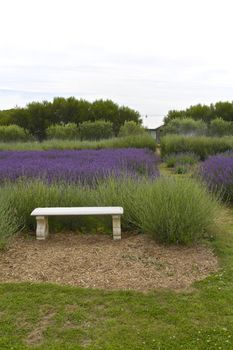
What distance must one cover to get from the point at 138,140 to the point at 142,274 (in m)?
15.1

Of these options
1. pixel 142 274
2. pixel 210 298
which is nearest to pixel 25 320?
pixel 142 274

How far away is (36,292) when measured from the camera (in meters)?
3.62

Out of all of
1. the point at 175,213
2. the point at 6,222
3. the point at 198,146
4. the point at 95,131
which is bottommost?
the point at 6,222

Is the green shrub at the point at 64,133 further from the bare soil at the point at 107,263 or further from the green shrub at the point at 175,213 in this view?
the bare soil at the point at 107,263

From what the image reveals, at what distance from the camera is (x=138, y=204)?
5215 millimetres

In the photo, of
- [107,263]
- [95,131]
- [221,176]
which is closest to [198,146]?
[221,176]

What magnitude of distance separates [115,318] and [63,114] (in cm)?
3252

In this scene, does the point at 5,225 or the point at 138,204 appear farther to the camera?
the point at 138,204

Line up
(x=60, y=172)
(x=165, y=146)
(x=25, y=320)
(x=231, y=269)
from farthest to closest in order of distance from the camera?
1. (x=165, y=146)
2. (x=60, y=172)
3. (x=231, y=269)
4. (x=25, y=320)

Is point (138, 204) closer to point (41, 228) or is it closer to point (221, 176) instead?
point (41, 228)

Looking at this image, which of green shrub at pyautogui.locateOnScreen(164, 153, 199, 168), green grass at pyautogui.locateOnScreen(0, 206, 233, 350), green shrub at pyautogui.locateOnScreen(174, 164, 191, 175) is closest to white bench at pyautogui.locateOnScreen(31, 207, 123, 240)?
green grass at pyautogui.locateOnScreen(0, 206, 233, 350)

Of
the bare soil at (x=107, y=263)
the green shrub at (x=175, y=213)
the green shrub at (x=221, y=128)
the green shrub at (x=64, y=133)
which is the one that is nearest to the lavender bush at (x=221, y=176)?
the green shrub at (x=175, y=213)

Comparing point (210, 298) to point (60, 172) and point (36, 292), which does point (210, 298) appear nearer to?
point (36, 292)

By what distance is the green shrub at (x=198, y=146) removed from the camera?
56.1 ft
